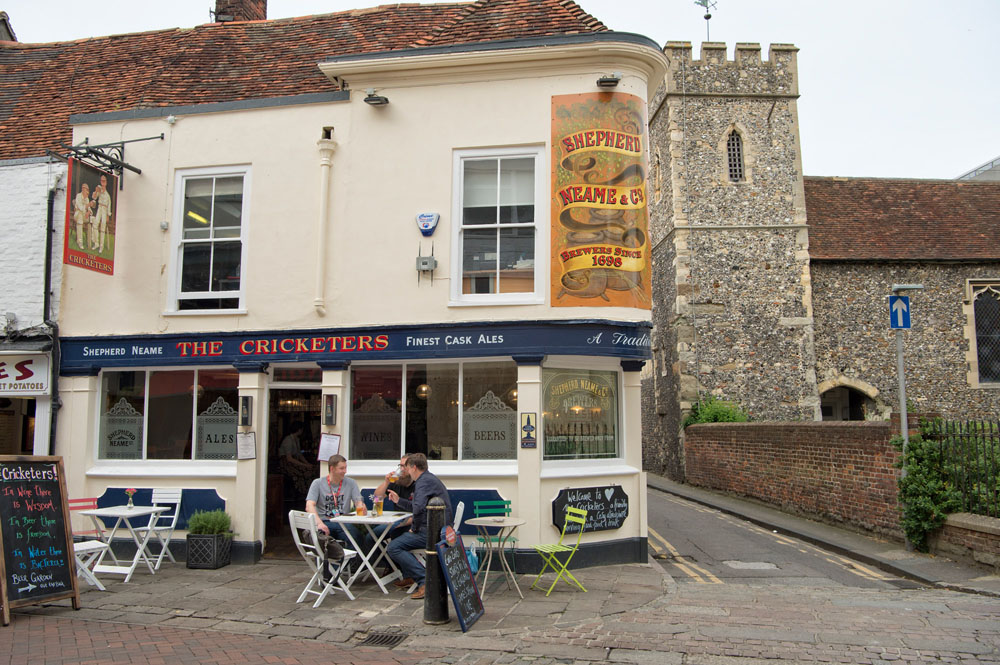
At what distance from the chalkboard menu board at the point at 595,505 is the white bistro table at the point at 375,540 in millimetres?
1967

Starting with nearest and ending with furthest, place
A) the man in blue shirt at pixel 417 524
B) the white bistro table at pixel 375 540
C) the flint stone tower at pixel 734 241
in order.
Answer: the white bistro table at pixel 375 540
the man in blue shirt at pixel 417 524
the flint stone tower at pixel 734 241

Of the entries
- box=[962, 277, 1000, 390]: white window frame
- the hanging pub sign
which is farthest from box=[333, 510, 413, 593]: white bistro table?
box=[962, 277, 1000, 390]: white window frame

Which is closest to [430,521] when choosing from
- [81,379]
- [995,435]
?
[81,379]

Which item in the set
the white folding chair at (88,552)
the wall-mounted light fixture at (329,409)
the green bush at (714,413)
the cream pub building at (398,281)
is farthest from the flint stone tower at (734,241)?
the white folding chair at (88,552)

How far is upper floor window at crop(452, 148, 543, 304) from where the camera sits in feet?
33.0

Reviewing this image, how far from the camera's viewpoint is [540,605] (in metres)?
7.72

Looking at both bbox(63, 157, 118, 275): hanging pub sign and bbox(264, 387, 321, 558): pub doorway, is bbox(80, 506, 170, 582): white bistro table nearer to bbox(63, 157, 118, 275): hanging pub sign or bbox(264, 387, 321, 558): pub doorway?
bbox(264, 387, 321, 558): pub doorway

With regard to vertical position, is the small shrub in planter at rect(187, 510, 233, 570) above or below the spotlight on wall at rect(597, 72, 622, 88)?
below

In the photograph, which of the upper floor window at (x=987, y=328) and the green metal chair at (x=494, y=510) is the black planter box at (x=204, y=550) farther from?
the upper floor window at (x=987, y=328)

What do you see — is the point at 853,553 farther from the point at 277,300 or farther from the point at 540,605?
the point at 277,300

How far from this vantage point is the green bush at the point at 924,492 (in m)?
10.3

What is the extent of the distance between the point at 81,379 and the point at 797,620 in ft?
32.4

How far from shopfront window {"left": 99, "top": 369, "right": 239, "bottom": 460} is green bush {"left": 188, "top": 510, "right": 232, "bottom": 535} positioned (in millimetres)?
906

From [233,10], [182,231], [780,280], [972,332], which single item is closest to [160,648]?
[182,231]
